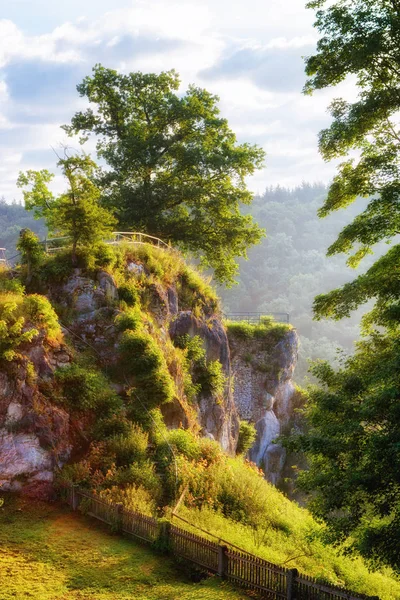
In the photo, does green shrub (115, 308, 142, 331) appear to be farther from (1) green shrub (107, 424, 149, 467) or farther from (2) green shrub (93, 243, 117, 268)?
(1) green shrub (107, 424, 149, 467)

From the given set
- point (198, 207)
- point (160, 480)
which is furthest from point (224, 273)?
point (160, 480)

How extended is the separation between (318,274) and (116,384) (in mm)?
99402

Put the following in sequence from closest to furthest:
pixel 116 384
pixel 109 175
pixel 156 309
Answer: pixel 116 384 → pixel 156 309 → pixel 109 175

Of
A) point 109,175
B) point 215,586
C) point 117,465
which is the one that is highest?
point 109,175

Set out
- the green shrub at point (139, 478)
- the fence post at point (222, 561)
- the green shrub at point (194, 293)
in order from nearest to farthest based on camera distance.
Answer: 1. the fence post at point (222, 561)
2. the green shrub at point (139, 478)
3. the green shrub at point (194, 293)

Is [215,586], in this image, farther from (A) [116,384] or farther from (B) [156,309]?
(B) [156,309]

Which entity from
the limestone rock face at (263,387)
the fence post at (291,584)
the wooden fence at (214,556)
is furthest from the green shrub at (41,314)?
the limestone rock face at (263,387)

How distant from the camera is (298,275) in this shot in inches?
A: 4299

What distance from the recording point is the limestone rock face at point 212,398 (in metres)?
22.9

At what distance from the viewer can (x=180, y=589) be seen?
34.0 ft

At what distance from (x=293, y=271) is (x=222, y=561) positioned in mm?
104736

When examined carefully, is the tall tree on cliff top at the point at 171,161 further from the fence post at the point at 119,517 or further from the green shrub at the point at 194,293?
the fence post at the point at 119,517

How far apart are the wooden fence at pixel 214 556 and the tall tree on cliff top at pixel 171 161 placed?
21.5m

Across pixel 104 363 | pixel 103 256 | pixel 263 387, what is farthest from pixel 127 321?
pixel 263 387
